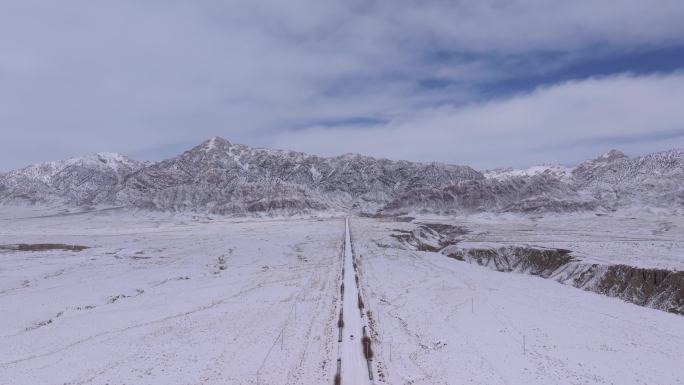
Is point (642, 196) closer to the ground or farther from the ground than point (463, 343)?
farther from the ground

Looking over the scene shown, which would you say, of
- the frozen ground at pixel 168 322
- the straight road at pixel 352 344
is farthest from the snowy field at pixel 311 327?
the straight road at pixel 352 344

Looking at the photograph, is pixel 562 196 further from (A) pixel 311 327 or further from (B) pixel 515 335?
(A) pixel 311 327

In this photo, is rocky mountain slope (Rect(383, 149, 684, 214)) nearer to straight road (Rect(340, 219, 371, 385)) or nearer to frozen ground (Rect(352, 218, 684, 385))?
frozen ground (Rect(352, 218, 684, 385))

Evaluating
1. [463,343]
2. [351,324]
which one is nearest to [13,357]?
[351,324]

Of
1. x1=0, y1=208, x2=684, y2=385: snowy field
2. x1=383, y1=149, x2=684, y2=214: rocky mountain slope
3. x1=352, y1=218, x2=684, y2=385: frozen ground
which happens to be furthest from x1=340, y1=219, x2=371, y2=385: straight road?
x1=383, y1=149, x2=684, y2=214: rocky mountain slope

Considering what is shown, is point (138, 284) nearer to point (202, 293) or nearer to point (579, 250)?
point (202, 293)
